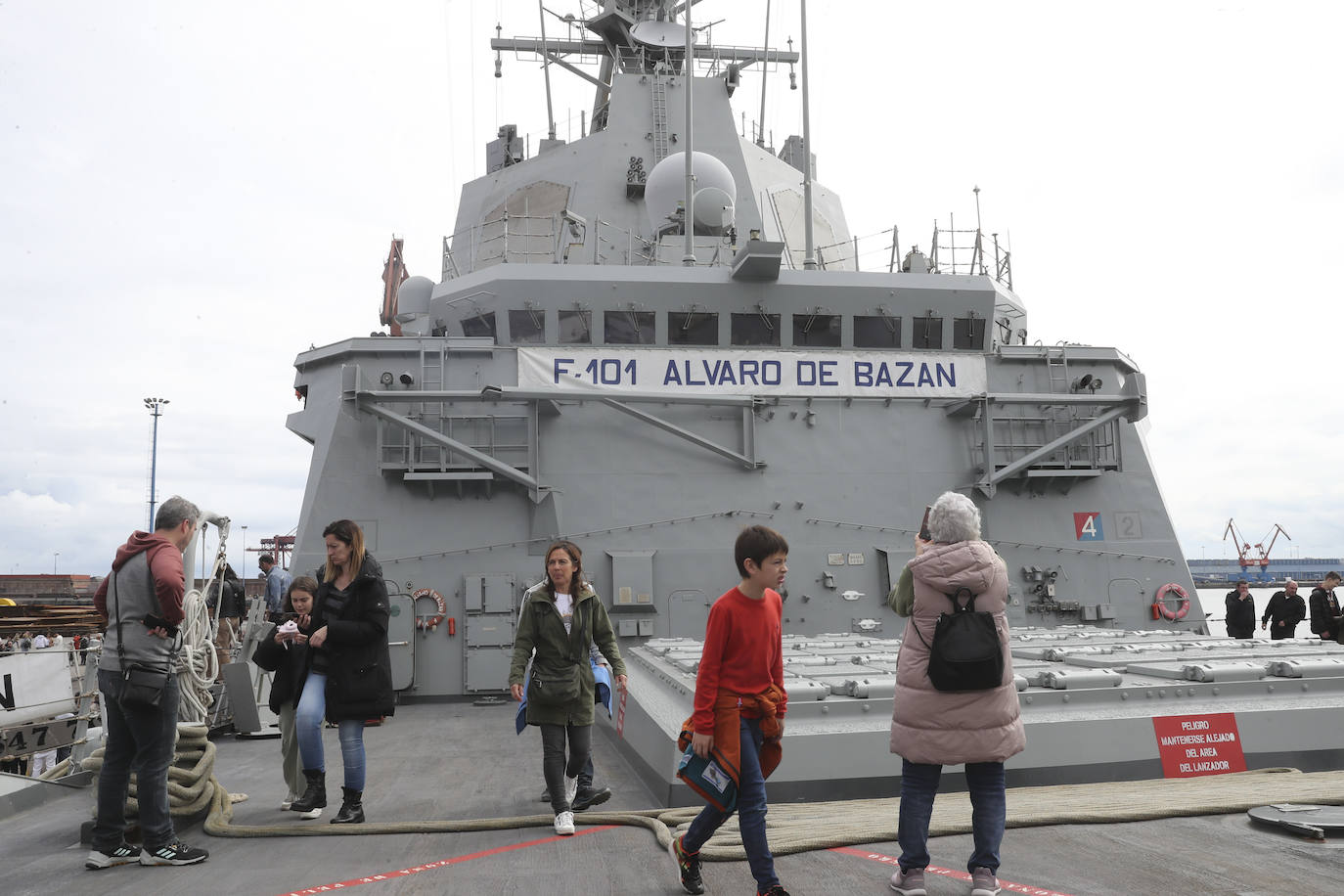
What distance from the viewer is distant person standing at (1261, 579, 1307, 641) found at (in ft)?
36.3

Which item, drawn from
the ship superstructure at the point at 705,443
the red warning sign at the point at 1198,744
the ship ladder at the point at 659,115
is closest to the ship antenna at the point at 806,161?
the ship superstructure at the point at 705,443

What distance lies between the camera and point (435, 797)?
213 inches

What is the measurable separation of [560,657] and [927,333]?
830cm

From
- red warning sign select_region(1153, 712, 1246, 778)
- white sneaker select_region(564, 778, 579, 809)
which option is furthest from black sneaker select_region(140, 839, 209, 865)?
red warning sign select_region(1153, 712, 1246, 778)

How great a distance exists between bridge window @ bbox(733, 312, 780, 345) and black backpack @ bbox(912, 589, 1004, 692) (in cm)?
826

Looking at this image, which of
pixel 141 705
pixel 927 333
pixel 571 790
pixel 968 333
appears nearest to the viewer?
pixel 141 705

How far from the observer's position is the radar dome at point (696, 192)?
40.0 ft

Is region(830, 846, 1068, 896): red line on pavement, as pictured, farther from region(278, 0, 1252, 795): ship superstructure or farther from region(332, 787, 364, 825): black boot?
region(278, 0, 1252, 795): ship superstructure

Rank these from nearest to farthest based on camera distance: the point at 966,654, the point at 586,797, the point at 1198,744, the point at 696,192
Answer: the point at 966,654, the point at 586,797, the point at 1198,744, the point at 696,192

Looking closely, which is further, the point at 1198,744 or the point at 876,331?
the point at 876,331

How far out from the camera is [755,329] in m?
11.3

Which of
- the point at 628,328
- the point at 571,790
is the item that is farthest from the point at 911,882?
the point at 628,328

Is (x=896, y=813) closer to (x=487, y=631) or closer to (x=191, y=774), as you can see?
(x=191, y=774)


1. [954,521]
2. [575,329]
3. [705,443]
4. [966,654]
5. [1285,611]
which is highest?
[575,329]
